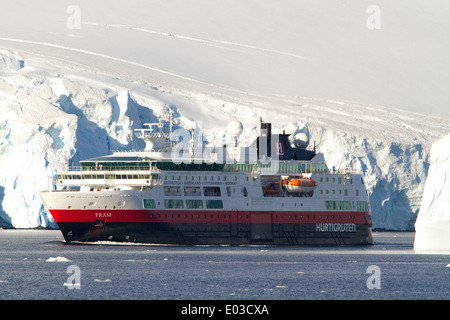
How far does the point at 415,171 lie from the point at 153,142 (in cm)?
3066

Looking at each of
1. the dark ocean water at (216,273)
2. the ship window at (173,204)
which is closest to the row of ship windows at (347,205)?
the dark ocean water at (216,273)

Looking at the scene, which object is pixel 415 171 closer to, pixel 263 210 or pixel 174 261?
pixel 263 210

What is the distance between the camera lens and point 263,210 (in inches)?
2483

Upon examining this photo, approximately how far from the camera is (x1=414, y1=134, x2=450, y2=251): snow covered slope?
49.2 meters

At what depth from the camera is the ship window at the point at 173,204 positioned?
59.6 m

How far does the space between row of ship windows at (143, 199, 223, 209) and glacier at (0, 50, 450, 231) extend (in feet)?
23.0

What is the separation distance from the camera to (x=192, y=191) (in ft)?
200

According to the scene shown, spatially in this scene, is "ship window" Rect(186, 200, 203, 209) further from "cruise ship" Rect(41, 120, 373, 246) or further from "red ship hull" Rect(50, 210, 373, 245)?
"red ship hull" Rect(50, 210, 373, 245)

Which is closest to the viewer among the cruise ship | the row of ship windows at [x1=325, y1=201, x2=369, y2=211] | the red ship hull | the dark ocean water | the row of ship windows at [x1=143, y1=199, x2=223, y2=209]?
the dark ocean water

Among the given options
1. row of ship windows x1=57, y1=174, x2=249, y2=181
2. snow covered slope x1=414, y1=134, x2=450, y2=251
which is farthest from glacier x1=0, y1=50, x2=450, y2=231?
snow covered slope x1=414, y1=134, x2=450, y2=251

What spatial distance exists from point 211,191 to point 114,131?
20742 mm

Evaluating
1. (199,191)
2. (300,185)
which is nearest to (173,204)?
(199,191)

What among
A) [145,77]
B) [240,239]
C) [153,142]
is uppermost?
[145,77]
